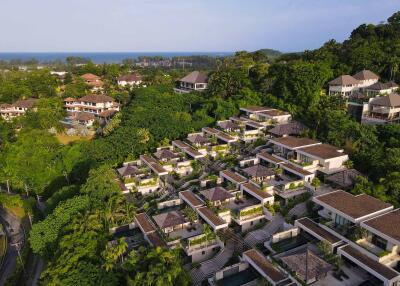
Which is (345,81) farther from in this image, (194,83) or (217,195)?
(194,83)

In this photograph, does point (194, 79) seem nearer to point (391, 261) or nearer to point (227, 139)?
point (227, 139)

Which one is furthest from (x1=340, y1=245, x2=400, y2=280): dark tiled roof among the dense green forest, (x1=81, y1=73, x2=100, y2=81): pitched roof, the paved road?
(x1=81, y1=73, x2=100, y2=81): pitched roof

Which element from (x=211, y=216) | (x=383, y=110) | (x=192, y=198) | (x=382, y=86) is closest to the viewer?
(x=211, y=216)

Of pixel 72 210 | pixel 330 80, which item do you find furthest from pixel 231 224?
pixel 330 80

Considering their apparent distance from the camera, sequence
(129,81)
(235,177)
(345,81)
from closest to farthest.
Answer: (235,177)
(345,81)
(129,81)

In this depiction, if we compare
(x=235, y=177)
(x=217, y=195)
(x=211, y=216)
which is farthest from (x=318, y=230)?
(x=235, y=177)

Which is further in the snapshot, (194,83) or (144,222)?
(194,83)

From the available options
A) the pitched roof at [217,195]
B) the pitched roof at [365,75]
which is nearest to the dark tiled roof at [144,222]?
the pitched roof at [217,195]
